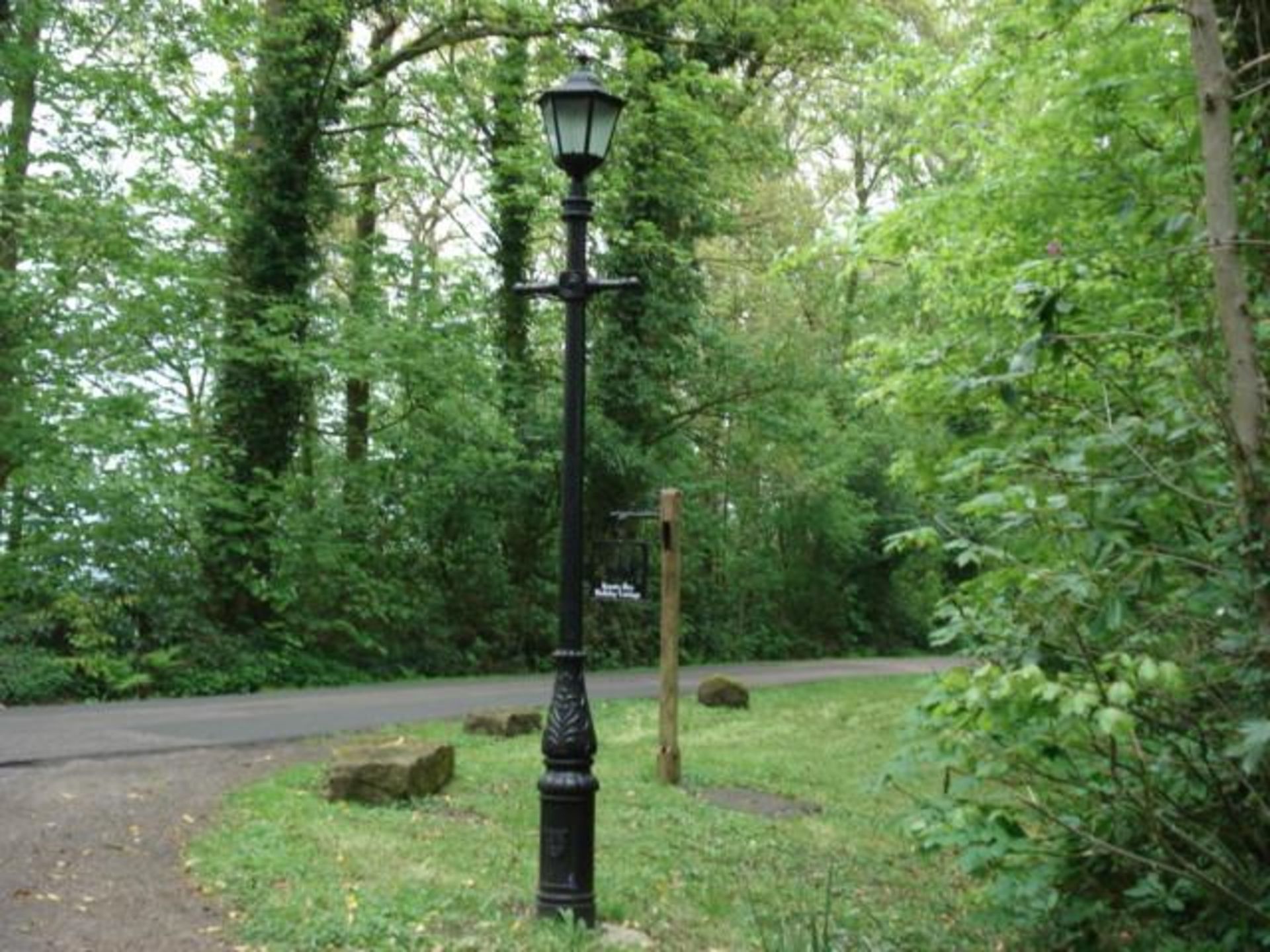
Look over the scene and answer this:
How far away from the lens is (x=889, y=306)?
71.5 ft

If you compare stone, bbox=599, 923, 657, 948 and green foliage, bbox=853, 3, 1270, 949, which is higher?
green foliage, bbox=853, 3, 1270, 949

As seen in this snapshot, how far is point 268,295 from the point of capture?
17016 mm

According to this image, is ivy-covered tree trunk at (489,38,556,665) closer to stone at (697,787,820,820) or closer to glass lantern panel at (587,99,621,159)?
stone at (697,787,820,820)

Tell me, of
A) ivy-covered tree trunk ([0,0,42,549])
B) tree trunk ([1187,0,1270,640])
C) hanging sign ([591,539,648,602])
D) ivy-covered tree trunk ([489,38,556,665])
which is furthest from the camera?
ivy-covered tree trunk ([489,38,556,665])

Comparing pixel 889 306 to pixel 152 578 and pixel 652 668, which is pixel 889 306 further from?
pixel 152 578

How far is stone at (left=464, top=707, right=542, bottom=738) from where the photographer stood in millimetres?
11336

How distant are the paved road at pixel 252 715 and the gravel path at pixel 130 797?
30 mm

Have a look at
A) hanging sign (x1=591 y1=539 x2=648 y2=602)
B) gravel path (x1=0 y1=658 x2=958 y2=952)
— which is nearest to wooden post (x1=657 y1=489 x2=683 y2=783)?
hanging sign (x1=591 y1=539 x2=648 y2=602)

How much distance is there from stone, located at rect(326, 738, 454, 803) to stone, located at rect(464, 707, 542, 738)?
2754 mm

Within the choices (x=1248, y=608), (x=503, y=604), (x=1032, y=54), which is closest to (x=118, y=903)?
(x=1248, y=608)

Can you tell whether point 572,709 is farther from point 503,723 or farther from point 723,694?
point 723,694

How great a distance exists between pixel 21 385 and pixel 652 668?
36.1ft

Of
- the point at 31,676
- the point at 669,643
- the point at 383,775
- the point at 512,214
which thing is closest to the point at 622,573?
the point at 669,643

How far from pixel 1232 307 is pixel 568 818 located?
3696 millimetres
